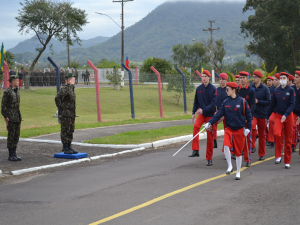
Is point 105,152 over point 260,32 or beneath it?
beneath

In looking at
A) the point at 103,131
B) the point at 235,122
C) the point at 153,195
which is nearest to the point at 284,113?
the point at 235,122

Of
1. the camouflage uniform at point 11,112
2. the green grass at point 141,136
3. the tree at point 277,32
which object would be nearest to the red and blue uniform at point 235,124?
the green grass at point 141,136

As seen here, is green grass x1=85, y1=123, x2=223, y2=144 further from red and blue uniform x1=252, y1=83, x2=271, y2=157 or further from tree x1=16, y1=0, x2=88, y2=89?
tree x1=16, y1=0, x2=88, y2=89

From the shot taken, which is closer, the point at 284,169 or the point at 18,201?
the point at 18,201

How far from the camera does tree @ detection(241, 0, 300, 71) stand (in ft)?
140

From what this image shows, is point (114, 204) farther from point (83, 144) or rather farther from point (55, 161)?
point (83, 144)

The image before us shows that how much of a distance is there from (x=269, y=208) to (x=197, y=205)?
1.02 meters

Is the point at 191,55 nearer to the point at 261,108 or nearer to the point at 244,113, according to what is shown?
the point at 261,108

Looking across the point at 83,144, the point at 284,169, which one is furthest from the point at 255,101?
the point at 83,144

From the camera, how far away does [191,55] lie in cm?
11275

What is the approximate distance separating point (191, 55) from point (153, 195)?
108m

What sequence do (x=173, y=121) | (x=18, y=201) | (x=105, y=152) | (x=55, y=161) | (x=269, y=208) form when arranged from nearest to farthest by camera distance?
(x=269, y=208), (x=18, y=201), (x=55, y=161), (x=105, y=152), (x=173, y=121)

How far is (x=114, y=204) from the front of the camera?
19.6ft

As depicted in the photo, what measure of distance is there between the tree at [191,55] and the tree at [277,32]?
196 ft
